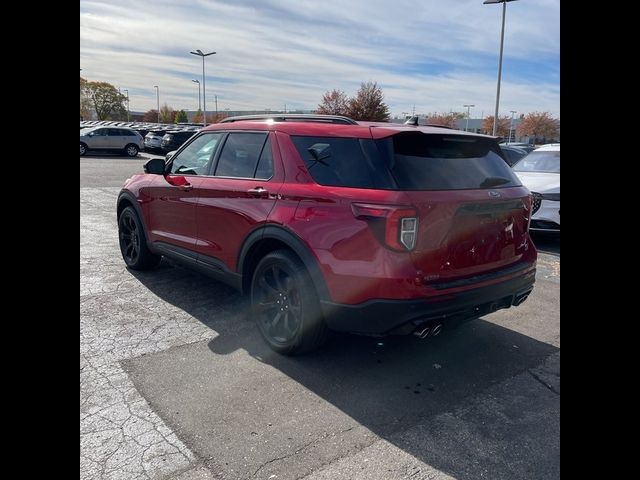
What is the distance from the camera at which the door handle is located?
3.82m

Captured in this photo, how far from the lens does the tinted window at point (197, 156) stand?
4.71 meters

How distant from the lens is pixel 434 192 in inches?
123

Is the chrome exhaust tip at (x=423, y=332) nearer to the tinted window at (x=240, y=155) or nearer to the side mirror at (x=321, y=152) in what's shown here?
the side mirror at (x=321, y=152)

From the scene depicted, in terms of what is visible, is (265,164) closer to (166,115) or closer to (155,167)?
(155,167)

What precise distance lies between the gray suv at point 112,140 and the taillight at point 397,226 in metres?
26.7

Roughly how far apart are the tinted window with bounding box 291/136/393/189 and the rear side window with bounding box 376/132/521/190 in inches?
3.1

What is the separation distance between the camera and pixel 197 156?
16.1 feet

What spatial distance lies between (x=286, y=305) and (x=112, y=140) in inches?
1045

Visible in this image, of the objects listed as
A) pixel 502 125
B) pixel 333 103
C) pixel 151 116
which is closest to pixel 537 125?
pixel 502 125

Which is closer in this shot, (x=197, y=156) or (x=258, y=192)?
(x=258, y=192)

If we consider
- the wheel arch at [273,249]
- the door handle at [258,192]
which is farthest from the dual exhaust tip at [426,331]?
the door handle at [258,192]

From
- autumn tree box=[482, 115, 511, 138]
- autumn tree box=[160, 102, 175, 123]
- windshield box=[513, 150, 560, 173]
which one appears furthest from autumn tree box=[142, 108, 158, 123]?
windshield box=[513, 150, 560, 173]
